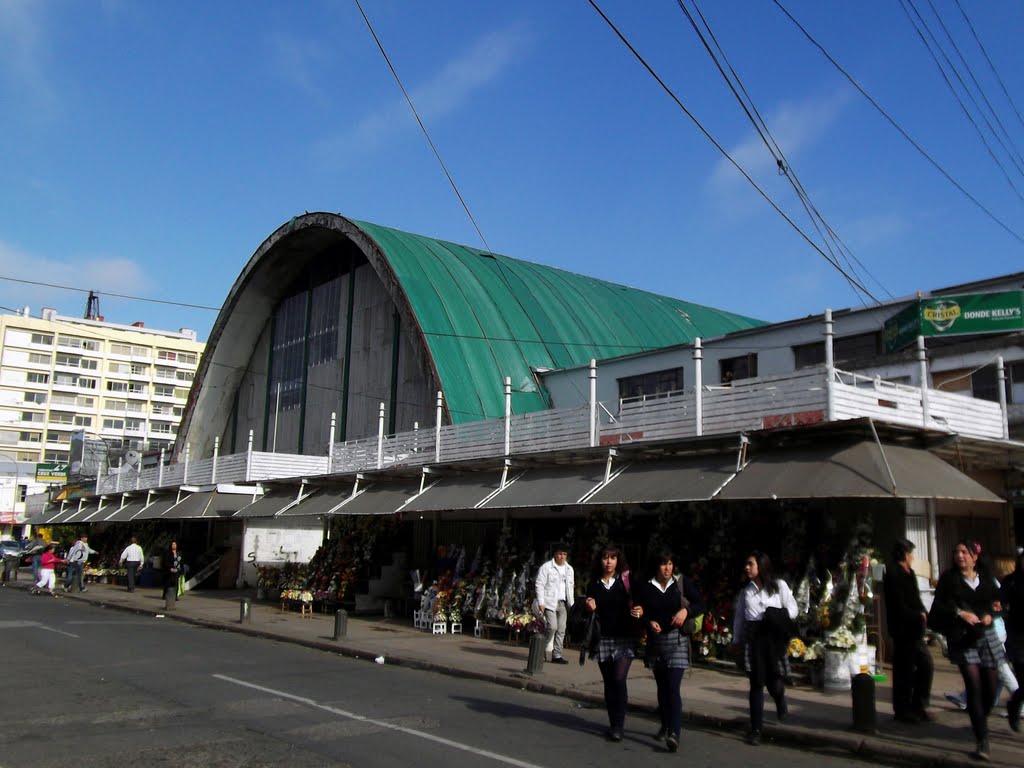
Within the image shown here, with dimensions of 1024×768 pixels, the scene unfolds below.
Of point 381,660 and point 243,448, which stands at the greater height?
point 243,448

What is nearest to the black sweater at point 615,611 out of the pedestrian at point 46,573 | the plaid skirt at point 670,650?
the plaid skirt at point 670,650

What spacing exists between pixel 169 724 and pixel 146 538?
2926 cm

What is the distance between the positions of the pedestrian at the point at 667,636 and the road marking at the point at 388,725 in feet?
4.61

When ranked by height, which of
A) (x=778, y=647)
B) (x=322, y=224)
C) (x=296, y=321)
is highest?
(x=322, y=224)

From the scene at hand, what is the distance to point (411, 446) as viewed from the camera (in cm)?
2017

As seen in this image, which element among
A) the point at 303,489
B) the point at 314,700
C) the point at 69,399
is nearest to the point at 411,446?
the point at 303,489

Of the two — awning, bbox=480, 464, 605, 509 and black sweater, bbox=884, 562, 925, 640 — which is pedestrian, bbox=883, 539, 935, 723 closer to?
black sweater, bbox=884, 562, 925, 640

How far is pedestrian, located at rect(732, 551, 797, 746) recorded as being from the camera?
841cm

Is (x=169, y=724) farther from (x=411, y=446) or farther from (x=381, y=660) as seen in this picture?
(x=411, y=446)

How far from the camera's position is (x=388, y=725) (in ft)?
28.7

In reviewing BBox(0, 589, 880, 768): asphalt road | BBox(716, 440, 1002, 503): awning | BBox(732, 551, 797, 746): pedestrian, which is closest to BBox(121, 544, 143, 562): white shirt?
BBox(0, 589, 880, 768): asphalt road

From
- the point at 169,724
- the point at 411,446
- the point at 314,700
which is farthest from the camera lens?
the point at 411,446

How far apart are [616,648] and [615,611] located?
33cm

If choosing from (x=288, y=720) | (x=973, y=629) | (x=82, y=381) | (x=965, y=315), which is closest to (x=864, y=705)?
(x=973, y=629)
